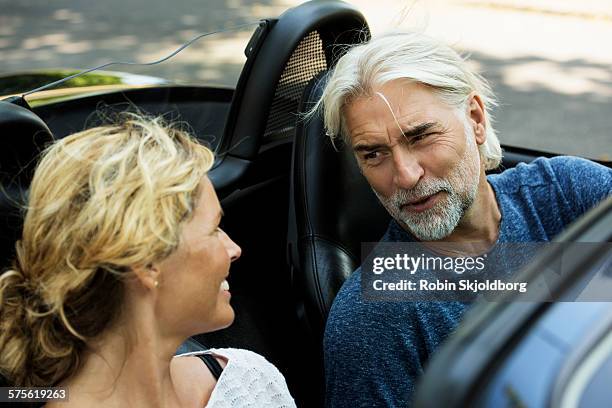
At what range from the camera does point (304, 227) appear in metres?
1.94

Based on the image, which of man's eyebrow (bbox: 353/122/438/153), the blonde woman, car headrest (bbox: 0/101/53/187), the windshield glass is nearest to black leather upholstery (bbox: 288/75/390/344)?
man's eyebrow (bbox: 353/122/438/153)

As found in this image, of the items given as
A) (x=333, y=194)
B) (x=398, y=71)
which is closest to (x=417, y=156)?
(x=398, y=71)

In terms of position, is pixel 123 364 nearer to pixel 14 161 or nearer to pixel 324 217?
pixel 14 161

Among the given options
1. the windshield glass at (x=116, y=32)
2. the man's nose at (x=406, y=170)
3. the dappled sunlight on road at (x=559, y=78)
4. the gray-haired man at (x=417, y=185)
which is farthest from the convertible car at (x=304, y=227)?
the dappled sunlight on road at (x=559, y=78)

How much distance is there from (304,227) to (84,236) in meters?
0.80

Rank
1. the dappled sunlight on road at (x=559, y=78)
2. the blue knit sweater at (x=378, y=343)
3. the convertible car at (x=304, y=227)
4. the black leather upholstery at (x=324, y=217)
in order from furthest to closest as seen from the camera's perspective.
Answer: the dappled sunlight on road at (x=559, y=78)
the black leather upholstery at (x=324, y=217)
the blue knit sweater at (x=378, y=343)
the convertible car at (x=304, y=227)

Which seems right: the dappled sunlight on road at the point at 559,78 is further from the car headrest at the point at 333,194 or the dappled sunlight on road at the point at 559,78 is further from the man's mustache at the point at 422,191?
the man's mustache at the point at 422,191

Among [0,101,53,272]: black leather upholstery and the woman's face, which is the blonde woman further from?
[0,101,53,272]: black leather upholstery

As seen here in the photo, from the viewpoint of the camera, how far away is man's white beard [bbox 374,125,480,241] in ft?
5.70

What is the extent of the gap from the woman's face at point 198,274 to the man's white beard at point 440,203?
0.51 m

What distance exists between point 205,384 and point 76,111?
1.10m

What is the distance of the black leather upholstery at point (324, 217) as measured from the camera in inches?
73.4

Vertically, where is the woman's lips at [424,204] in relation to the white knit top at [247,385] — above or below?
above

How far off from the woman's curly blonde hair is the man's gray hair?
0.57 meters
